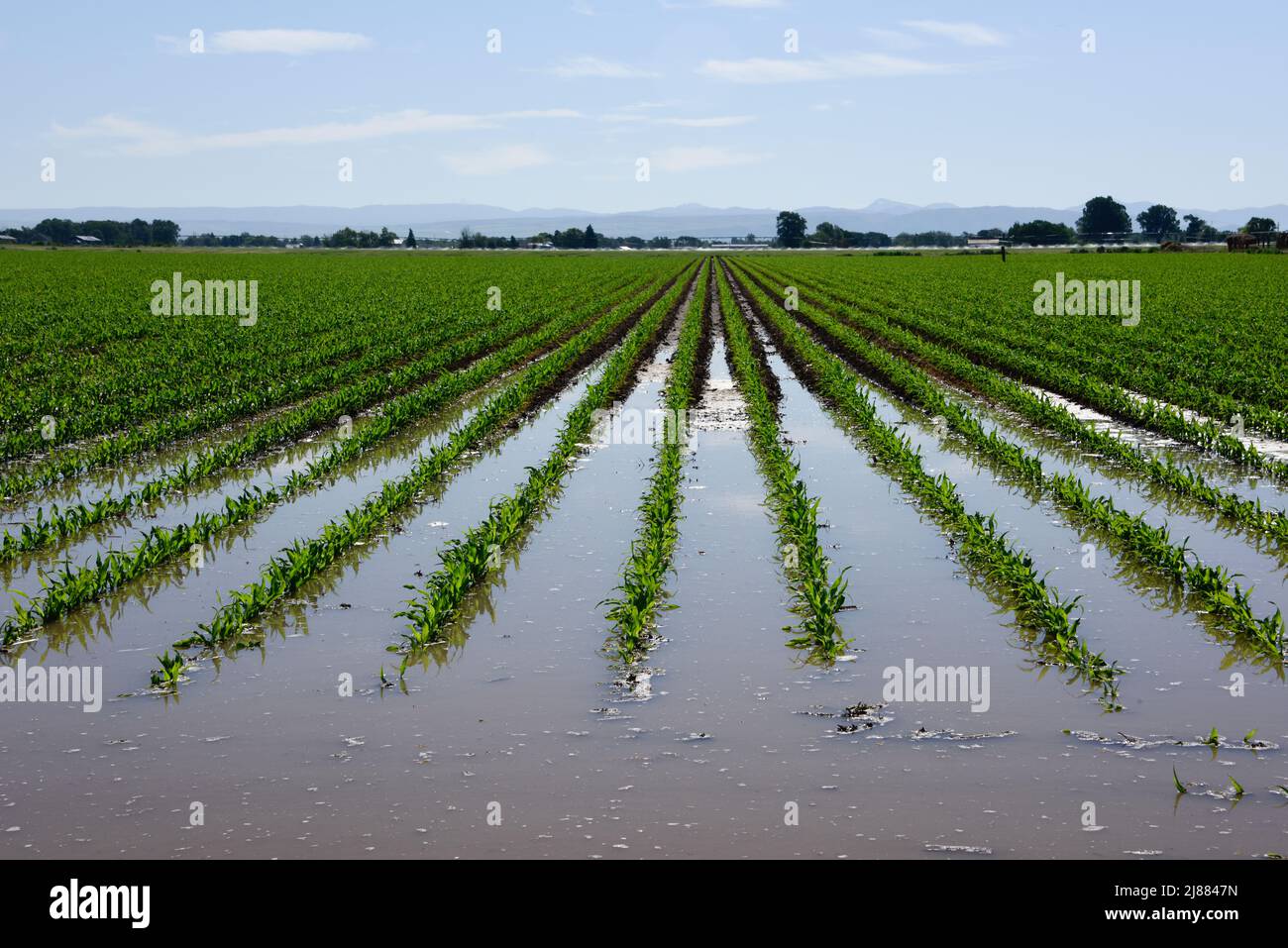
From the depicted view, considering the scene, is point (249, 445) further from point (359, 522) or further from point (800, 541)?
point (800, 541)

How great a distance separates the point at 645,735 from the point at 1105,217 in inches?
7386

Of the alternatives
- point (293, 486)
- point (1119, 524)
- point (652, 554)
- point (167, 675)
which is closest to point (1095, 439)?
point (1119, 524)

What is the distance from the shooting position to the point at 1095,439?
53.2 ft

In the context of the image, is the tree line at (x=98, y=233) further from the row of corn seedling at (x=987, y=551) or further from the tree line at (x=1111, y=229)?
the row of corn seedling at (x=987, y=551)

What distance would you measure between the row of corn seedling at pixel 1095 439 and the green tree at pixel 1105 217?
162434 mm

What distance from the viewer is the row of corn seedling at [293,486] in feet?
30.9

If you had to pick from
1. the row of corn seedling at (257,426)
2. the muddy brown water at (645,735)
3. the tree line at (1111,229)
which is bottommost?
the muddy brown water at (645,735)

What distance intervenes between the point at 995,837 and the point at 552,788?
7.82ft

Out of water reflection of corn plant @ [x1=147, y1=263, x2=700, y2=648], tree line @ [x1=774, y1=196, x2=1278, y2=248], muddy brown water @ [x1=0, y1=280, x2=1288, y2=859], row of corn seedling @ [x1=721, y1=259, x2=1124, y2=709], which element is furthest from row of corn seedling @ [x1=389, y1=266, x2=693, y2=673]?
tree line @ [x1=774, y1=196, x2=1278, y2=248]

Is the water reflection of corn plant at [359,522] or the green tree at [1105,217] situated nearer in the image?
the water reflection of corn plant at [359,522]

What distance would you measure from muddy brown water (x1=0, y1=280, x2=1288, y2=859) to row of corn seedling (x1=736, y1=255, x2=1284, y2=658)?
0.33 metres

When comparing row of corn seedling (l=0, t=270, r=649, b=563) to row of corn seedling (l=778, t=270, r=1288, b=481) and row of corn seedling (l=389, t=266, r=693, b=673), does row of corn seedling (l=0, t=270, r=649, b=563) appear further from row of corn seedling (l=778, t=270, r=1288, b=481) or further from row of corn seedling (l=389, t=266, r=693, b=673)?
row of corn seedling (l=778, t=270, r=1288, b=481)

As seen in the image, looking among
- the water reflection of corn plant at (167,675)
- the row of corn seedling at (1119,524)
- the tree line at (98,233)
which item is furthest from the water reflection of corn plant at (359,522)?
the tree line at (98,233)
